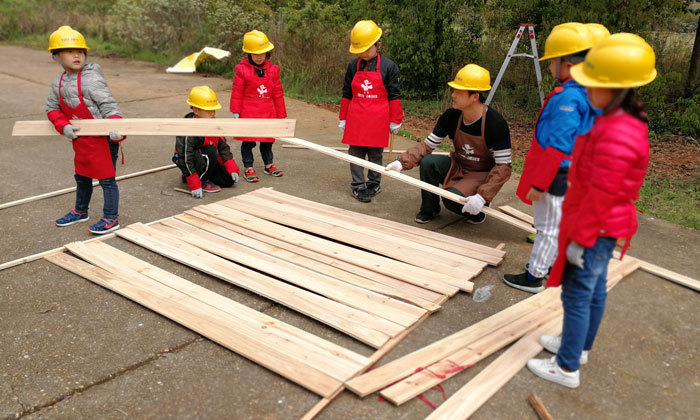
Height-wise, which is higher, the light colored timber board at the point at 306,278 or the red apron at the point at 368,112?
the red apron at the point at 368,112

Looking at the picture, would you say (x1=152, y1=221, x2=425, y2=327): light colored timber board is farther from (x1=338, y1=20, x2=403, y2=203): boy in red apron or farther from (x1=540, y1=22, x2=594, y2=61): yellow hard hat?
(x1=540, y1=22, x2=594, y2=61): yellow hard hat

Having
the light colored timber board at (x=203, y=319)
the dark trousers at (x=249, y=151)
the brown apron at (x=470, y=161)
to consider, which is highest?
the brown apron at (x=470, y=161)

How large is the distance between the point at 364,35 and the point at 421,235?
1943 mm

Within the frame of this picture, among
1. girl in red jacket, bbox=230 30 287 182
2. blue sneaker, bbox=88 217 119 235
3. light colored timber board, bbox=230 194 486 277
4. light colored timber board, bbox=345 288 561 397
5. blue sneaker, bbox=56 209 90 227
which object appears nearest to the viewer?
light colored timber board, bbox=345 288 561 397

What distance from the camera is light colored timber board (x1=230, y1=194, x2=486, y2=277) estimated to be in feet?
12.8

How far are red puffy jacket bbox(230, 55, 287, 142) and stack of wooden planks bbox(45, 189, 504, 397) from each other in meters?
1.28

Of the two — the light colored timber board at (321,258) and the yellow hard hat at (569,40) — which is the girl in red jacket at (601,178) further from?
the light colored timber board at (321,258)

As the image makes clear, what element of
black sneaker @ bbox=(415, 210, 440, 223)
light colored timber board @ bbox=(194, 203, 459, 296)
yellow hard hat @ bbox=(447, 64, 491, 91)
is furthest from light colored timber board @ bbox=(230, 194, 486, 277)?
yellow hard hat @ bbox=(447, 64, 491, 91)

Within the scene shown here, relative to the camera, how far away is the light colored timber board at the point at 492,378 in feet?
8.21

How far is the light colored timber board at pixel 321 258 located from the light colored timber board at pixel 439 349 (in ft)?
1.11

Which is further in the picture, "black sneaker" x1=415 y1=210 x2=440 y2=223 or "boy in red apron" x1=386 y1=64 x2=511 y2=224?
"black sneaker" x1=415 y1=210 x2=440 y2=223

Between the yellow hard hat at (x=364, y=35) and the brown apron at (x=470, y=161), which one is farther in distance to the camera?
the yellow hard hat at (x=364, y=35)

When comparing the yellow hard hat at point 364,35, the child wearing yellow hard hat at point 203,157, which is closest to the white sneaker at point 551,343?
the yellow hard hat at point 364,35

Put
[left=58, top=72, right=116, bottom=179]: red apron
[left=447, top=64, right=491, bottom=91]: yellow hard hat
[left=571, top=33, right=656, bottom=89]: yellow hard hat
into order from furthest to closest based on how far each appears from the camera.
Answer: [left=58, top=72, right=116, bottom=179]: red apron
[left=447, top=64, right=491, bottom=91]: yellow hard hat
[left=571, top=33, right=656, bottom=89]: yellow hard hat
